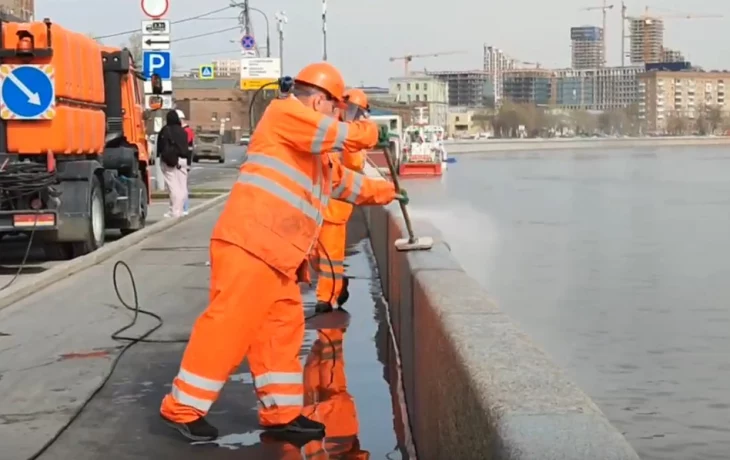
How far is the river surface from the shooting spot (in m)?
9.81

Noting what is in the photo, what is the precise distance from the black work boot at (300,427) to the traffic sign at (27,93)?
8.82m

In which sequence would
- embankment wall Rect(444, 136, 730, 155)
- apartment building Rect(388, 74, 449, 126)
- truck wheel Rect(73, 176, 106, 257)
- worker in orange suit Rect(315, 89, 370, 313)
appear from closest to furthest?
worker in orange suit Rect(315, 89, 370, 313) → truck wheel Rect(73, 176, 106, 257) → embankment wall Rect(444, 136, 730, 155) → apartment building Rect(388, 74, 449, 126)

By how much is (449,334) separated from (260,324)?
159 centimetres

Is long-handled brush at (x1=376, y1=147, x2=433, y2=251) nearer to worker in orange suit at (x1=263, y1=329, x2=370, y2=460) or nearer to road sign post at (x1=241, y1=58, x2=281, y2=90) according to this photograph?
worker in orange suit at (x1=263, y1=329, x2=370, y2=460)

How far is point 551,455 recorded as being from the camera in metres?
3.11

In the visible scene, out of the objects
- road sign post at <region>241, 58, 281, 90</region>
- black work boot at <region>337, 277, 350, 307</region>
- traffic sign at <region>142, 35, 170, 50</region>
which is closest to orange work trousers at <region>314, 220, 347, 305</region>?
black work boot at <region>337, 277, 350, 307</region>

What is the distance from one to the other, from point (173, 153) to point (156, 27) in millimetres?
5749

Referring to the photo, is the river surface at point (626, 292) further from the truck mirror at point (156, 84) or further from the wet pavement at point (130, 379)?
the truck mirror at point (156, 84)

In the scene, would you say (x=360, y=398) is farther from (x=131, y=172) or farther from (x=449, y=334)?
(x=131, y=172)

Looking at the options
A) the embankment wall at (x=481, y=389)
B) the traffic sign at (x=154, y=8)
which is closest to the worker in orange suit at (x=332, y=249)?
the embankment wall at (x=481, y=389)

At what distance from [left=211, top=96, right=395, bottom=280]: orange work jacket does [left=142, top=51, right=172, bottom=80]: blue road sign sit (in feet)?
63.4

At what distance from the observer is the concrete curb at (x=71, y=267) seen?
1138cm

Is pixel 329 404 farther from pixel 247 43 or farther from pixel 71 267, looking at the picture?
pixel 247 43

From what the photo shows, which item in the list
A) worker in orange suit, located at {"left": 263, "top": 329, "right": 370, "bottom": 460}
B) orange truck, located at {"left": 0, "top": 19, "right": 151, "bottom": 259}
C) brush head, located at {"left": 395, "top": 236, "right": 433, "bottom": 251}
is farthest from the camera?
orange truck, located at {"left": 0, "top": 19, "right": 151, "bottom": 259}
